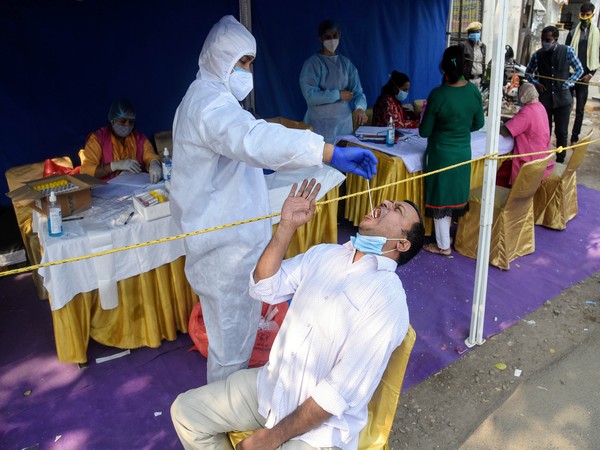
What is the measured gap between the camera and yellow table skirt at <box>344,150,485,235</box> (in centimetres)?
405

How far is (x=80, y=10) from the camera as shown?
409 centimetres

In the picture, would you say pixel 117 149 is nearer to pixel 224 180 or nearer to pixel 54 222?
pixel 54 222

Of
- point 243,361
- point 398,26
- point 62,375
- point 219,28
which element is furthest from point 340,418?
point 398,26

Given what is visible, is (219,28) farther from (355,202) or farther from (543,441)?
(355,202)

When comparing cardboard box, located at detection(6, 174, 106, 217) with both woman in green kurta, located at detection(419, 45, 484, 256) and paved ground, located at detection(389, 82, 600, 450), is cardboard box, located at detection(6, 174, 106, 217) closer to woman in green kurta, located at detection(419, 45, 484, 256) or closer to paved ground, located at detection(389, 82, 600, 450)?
paved ground, located at detection(389, 82, 600, 450)

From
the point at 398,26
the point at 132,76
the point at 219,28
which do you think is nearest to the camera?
the point at 219,28

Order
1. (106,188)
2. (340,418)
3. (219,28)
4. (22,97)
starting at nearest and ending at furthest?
1. (340,418)
2. (219,28)
3. (106,188)
4. (22,97)

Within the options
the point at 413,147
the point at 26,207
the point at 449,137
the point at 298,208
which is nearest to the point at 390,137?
the point at 413,147

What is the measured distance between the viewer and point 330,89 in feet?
15.5

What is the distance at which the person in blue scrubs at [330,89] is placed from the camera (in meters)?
4.60

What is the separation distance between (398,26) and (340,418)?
5.97m

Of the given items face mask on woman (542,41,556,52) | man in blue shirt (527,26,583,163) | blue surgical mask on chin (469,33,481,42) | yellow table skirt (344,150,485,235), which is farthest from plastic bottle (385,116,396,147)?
blue surgical mask on chin (469,33,481,42)

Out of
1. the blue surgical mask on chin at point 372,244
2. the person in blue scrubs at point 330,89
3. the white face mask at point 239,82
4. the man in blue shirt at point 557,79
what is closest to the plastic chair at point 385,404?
the blue surgical mask on chin at point 372,244

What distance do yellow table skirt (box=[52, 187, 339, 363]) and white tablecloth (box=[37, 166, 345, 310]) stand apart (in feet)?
0.37
